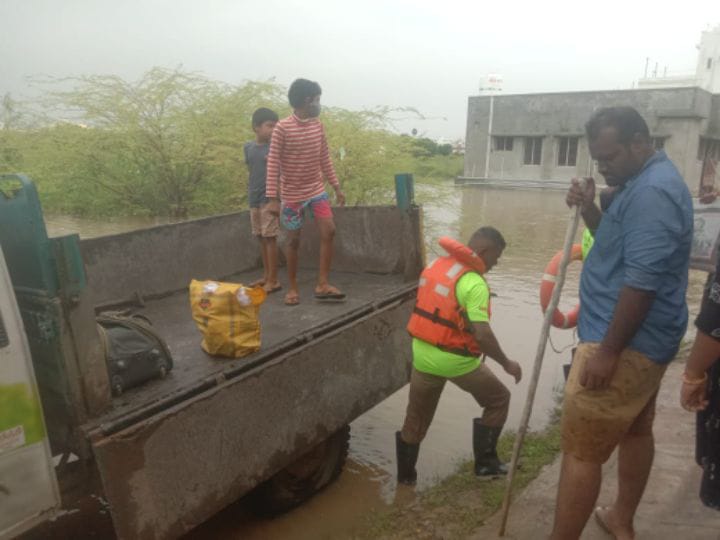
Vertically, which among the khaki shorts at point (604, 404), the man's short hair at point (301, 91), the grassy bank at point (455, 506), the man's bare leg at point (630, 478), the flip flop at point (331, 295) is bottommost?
the grassy bank at point (455, 506)

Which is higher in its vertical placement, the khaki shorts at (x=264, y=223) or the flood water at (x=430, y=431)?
the khaki shorts at (x=264, y=223)

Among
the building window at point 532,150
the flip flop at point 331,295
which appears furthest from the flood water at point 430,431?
the building window at point 532,150

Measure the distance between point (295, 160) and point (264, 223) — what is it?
2.32 feet

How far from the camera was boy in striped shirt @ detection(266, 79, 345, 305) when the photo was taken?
4188mm

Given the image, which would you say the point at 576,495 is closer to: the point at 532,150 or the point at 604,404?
the point at 604,404

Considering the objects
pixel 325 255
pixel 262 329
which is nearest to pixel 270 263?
pixel 325 255

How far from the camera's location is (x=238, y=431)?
2.65m

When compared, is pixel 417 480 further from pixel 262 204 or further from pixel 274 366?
pixel 262 204

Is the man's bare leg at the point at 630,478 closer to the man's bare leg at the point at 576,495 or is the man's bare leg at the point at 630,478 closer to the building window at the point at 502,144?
the man's bare leg at the point at 576,495

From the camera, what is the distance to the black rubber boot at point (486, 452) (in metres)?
3.65

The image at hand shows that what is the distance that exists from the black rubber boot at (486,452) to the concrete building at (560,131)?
924 inches

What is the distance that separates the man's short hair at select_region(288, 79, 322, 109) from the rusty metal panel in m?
1.63

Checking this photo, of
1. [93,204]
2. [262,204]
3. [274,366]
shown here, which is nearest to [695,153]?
[93,204]

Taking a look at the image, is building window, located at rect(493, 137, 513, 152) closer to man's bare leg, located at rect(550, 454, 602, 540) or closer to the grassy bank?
the grassy bank
